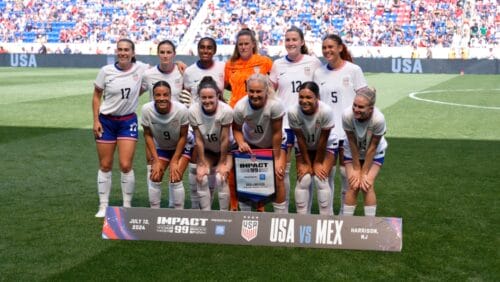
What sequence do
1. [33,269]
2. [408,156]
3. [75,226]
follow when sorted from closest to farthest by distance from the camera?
1. [33,269]
2. [75,226]
3. [408,156]

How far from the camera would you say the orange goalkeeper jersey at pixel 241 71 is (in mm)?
8375

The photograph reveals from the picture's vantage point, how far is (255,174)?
25.2ft

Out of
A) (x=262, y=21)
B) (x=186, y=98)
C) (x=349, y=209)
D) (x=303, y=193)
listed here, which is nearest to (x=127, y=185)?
(x=186, y=98)

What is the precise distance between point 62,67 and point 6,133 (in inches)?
1131

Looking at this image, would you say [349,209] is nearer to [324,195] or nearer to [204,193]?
[324,195]

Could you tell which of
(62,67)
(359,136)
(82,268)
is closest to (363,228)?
(359,136)

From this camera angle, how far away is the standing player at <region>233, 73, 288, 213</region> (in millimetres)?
7395

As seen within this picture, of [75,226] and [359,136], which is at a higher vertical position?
[359,136]

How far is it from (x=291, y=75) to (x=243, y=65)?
56cm

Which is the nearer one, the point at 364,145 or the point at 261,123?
the point at 364,145

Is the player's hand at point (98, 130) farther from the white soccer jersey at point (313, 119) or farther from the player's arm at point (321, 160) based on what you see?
the player's arm at point (321, 160)

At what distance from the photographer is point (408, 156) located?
41.6 feet

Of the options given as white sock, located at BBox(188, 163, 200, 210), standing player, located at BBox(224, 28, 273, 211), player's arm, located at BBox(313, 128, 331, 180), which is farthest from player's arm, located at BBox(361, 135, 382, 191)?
white sock, located at BBox(188, 163, 200, 210)

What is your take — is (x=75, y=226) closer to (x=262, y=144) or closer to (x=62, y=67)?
(x=262, y=144)
